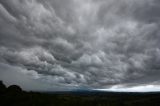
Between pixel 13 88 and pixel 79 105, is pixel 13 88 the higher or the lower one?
the higher one

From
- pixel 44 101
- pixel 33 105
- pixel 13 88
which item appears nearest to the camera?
pixel 33 105

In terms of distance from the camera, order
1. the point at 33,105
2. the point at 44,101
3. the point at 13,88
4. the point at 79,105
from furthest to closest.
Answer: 1. the point at 13,88
2. the point at 79,105
3. the point at 44,101
4. the point at 33,105

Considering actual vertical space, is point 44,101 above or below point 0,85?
below

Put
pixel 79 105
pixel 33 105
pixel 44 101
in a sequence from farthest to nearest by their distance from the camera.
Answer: pixel 79 105
pixel 44 101
pixel 33 105

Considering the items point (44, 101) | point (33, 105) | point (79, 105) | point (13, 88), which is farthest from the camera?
point (13, 88)

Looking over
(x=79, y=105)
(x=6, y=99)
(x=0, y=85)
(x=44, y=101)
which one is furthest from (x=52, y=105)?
(x=0, y=85)

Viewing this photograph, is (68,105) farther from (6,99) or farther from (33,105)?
(6,99)

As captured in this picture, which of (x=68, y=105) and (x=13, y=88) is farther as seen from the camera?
(x=13, y=88)

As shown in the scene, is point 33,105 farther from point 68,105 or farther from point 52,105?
point 68,105

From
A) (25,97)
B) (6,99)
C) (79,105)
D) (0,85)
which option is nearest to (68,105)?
(79,105)

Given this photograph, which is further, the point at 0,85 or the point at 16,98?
the point at 0,85
